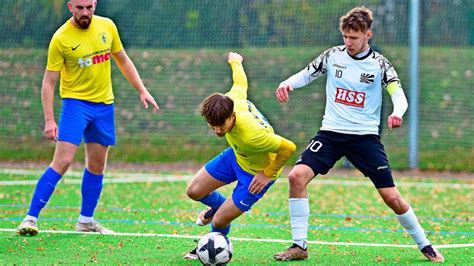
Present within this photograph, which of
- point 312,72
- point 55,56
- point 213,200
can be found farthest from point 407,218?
point 55,56

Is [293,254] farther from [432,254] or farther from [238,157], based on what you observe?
[432,254]

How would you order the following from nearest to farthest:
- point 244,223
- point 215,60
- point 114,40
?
point 114,40, point 244,223, point 215,60

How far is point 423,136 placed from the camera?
588 inches

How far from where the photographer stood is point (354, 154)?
264 inches

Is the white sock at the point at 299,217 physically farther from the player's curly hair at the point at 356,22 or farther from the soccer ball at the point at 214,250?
the player's curly hair at the point at 356,22

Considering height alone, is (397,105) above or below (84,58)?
below

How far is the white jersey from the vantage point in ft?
21.9

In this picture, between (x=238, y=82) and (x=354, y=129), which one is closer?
(x=354, y=129)

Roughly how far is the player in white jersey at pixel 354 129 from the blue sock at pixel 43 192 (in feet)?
7.13

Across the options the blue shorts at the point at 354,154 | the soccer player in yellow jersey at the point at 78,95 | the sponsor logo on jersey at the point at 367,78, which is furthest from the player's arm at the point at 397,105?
the soccer player in yellow jersey at the point at 78,95

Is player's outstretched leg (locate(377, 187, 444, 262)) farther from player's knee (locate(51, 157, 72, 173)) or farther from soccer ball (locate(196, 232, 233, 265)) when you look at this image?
player's knee (locate(51, 157, 72, 173))

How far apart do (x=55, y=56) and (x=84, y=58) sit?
24 cm

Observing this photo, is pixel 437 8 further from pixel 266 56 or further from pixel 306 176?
pixel 306 176

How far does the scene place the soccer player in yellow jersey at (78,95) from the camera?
7578 mm
